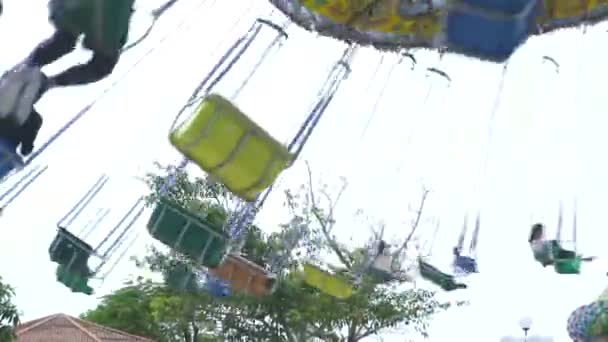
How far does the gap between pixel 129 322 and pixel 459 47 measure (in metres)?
24.7

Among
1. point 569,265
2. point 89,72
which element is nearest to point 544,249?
point 569,265

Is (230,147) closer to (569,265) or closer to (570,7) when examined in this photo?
(570,7)

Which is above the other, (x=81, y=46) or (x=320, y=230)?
(x=320, y=230)

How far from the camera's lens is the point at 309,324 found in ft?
73.9

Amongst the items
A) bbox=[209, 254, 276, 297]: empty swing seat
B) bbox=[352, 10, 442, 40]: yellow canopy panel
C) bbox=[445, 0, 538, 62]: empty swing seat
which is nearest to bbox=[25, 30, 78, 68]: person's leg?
bbox=[445, 0, 538, 62]: empty swing seat

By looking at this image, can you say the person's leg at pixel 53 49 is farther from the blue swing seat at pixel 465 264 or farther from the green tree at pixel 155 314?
the green tree at pixel 155 314

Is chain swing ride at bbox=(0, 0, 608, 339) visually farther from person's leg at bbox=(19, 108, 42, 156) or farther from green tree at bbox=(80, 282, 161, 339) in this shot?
green tree at bbox=(80, 282, 161, 339)

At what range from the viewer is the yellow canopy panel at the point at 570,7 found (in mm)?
8523

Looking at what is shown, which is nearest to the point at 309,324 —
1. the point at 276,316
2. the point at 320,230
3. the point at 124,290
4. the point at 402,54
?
the point at 276,316

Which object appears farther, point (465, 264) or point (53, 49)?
point (465, 264)

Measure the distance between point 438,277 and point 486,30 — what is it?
462cm

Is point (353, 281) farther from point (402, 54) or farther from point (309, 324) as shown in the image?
point (309, 324)

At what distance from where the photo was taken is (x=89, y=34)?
20.4ft

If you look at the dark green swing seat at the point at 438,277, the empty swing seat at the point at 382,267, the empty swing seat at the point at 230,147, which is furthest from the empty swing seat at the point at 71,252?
the dark green swing seat at the point at 438,277
